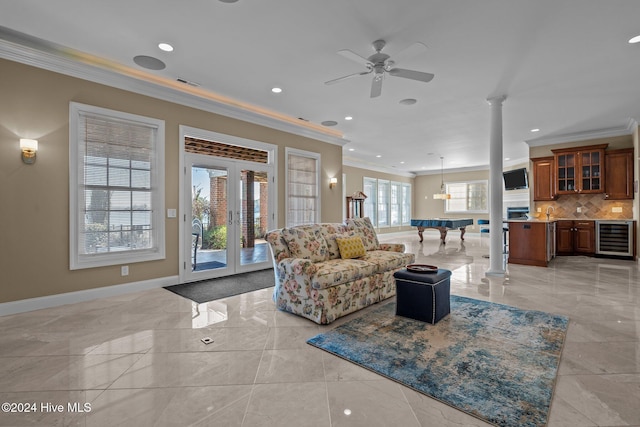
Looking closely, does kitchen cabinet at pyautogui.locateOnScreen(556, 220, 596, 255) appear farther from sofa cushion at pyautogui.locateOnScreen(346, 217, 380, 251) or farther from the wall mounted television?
sofa cushion at pyautogui.locateOnScreen(346, 217, 380, 251)

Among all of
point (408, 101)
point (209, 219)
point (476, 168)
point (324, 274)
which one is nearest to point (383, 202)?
point (476, 168)

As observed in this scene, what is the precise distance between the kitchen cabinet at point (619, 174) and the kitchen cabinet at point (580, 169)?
0.12m

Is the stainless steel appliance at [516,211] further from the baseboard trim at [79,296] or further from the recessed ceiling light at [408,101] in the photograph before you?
the baseboard trim at [79,296]

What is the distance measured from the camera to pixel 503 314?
3.31 m

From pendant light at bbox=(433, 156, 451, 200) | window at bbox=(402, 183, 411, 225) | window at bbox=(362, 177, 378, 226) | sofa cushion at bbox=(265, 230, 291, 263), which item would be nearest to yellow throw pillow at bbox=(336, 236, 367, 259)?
sofa cushion at bbox=(265, 230, 291, 263)

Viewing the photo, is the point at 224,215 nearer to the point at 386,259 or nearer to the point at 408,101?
the point at 386,259

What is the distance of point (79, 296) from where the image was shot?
151 inches

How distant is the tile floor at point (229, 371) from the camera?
173 centimetres

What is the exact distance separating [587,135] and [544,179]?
1.28 meters

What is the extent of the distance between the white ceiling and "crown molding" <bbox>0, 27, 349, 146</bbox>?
22 cm

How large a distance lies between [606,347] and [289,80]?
4508mm

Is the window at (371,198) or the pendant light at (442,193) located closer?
the pendant light at (442,193)

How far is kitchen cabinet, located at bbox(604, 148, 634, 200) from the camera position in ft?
21.7

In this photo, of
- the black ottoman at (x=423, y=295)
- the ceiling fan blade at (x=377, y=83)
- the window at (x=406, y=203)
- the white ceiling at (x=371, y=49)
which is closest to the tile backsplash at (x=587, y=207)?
the white ceiling at (x=371, y=49)
